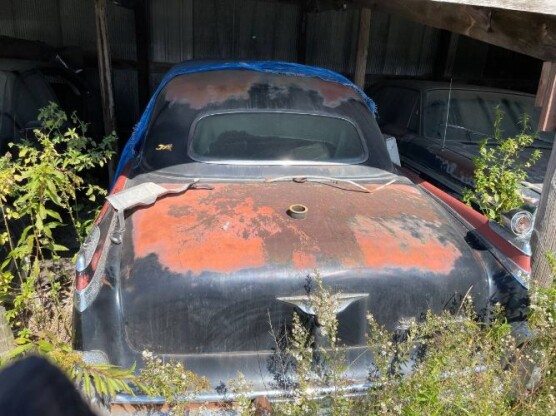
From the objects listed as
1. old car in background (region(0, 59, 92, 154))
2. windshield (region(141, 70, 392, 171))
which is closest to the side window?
windshield (region(141, 70, 392, 171))

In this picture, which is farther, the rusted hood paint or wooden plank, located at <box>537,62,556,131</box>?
wooden plank, located at <box>537,62,556,131</box>

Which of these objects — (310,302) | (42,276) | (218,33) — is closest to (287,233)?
(310,302)

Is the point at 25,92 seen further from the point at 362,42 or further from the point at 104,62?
the point at 362,42

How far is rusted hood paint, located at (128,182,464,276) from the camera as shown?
6.81 feet

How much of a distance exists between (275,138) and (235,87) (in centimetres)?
51

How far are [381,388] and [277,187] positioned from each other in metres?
1.25

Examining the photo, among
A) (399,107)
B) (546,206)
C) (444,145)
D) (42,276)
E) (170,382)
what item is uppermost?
(399,107)

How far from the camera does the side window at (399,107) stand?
5340 mm

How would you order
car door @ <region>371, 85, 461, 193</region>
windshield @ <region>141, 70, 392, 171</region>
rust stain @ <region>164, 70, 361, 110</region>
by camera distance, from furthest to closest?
1. car door @ <region>371, 85, 461, 193</region>
2. rust stain @ <region>164, 70, 361, 110</region>
3. windshield @ <region>141, 70, 392, 171</region>

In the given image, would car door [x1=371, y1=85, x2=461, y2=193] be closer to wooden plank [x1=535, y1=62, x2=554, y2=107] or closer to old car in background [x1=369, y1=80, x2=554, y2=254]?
old car in background [x1=369, y1=80, x2=554, y2=254]

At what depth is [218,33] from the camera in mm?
7488

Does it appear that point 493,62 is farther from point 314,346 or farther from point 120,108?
point 314,346

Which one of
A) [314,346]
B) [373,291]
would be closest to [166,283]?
[314,346]

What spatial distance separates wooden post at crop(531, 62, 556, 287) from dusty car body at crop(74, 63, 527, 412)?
50 cm
